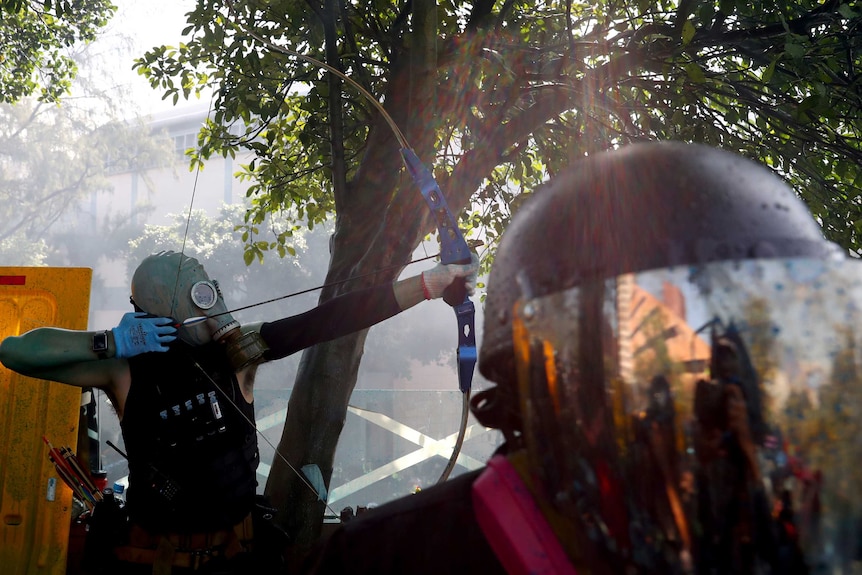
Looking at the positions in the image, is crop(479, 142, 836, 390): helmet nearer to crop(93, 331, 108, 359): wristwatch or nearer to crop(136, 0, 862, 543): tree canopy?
crop(93, 331, 108, 359): wristwatch

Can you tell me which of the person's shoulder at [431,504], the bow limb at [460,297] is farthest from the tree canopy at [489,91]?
the person's shoulder at [431,504]

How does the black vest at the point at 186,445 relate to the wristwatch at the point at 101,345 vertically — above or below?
below

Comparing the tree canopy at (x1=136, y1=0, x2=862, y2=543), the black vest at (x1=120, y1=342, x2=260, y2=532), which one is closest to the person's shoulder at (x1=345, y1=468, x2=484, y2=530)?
the black vest at (x1=120, y1=342, x2=260, y2=532)

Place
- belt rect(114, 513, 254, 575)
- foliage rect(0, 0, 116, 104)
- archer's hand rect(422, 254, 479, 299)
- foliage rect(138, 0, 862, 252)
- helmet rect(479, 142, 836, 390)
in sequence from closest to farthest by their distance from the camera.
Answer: helmet rect(479, 142, 836, 390), belt rect(114, 513, 254, 575), archer's hand rect(422, 254, 479, 299), foliage rect(138, 0, 862, 252), foliage rect(0, 0, 116, 104)

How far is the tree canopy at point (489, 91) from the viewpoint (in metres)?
4.90

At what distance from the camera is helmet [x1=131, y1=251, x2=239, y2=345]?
3.44m

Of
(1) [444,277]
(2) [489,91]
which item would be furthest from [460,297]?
(2) [489,91]

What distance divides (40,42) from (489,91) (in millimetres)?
6033

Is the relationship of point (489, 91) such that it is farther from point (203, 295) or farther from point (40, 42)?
point (40, 42)

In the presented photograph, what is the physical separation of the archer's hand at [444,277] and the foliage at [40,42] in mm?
7167

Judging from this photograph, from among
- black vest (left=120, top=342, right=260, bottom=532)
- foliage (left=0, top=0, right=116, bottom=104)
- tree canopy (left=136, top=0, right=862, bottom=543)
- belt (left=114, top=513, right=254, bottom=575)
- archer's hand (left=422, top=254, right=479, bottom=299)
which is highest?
foliage (left=0, top=0, right=116, bottom=104)

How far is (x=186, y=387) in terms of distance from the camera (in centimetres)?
326

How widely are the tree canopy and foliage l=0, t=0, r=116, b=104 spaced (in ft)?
11.7

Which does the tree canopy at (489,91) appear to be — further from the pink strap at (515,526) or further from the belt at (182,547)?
the pink strap at (515,526)
